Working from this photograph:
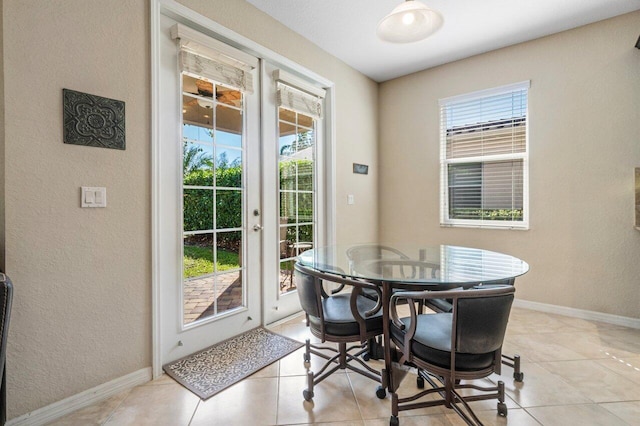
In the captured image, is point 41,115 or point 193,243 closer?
point 41,115

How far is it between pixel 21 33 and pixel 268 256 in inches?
84.4

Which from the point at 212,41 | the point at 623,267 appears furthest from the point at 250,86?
the point at 623,267

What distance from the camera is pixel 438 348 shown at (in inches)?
55.5

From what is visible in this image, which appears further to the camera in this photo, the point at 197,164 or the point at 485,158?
the point at 485,158

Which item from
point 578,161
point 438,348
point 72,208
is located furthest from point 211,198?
point 578,161

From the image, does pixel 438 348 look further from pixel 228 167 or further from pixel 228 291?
A: pixel 228 167

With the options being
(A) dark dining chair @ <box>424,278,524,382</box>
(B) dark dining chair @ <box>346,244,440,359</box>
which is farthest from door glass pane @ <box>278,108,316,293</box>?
(A) dark dining chair @ <box>424,278,524,382</box>

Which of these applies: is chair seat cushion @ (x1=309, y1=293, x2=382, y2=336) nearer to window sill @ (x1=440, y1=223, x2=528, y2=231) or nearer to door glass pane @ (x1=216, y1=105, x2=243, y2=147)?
door glass pane @ (x1=216, y1=105, x2=243, y2=147)

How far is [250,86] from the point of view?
2598 millimetres

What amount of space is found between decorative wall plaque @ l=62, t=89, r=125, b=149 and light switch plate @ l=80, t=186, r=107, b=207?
0.26 metres

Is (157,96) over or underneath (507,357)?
over

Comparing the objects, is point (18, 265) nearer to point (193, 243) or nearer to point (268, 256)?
point (193, 243)

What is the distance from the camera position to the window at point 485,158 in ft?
10.8

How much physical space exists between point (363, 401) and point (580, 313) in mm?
2639
